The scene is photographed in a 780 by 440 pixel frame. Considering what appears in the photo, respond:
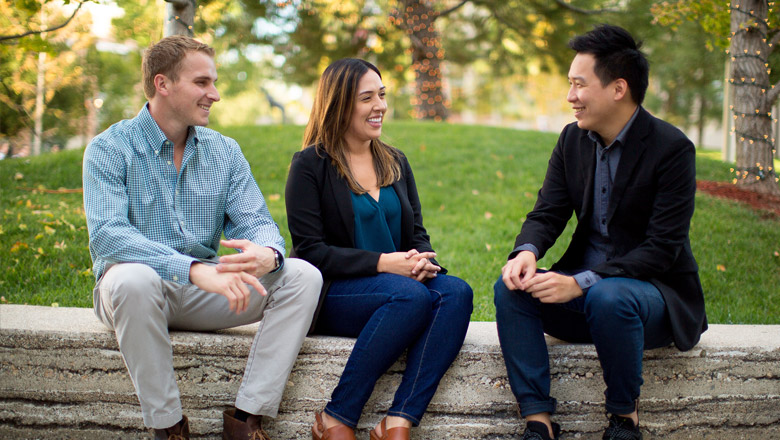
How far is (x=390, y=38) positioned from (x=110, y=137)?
1031 centimetres

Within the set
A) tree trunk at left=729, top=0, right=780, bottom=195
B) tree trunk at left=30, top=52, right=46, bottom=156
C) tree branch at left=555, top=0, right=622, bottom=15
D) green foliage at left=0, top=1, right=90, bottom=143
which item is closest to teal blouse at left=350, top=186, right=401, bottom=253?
tree trunk at left=729, top=0, right=780, bottom=195

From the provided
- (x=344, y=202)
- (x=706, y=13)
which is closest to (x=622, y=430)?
(x=344, y=202)

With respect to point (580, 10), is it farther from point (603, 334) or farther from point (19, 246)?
point (603, 334)

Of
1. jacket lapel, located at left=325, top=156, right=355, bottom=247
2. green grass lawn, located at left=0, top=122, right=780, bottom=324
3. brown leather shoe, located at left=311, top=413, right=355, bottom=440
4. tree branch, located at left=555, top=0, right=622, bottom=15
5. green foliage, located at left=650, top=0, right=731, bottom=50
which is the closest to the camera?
brown leather shoe, located at left=311, top=413, right=355, bottom=440

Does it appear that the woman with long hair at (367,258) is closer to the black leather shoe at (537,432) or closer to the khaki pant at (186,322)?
the khaki pant at (186,322)

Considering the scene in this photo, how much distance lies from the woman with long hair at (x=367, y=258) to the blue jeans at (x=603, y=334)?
21cm

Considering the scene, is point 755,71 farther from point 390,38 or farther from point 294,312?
point 390,38

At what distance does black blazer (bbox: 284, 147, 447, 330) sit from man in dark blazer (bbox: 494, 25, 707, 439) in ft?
2.06

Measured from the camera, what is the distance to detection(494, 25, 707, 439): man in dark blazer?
2.48 metres

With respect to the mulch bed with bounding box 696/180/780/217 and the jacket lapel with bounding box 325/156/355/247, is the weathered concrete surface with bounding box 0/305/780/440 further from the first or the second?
the mulch bed with bounding box 696/180/780/217

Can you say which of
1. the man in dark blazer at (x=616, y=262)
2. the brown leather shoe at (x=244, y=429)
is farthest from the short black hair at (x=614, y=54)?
the brown leather shoe at (x=244, y=429)

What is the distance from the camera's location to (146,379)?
240 cm

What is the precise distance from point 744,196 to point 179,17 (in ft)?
17.5

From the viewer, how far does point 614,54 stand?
104 inches
